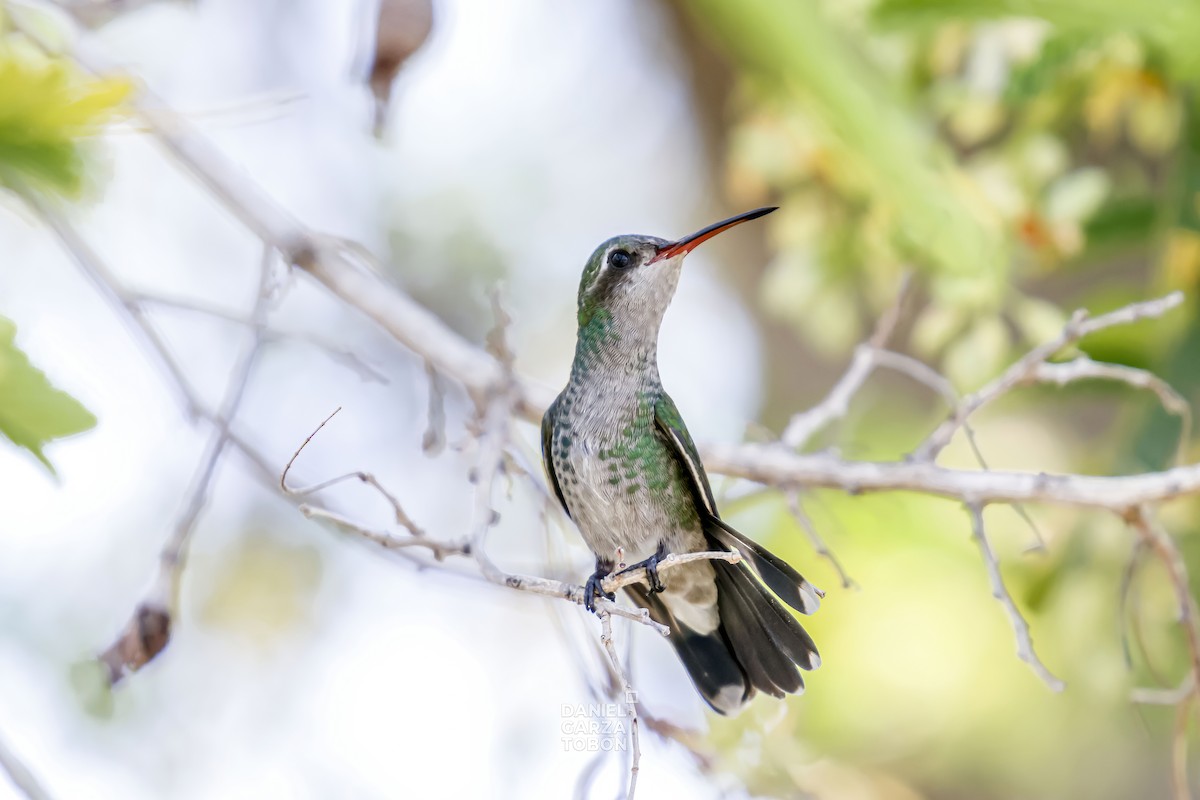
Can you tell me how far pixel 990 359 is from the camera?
2.99 meters

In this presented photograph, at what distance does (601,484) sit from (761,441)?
0.50 m

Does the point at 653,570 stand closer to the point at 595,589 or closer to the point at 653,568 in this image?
Answer: the point at 653,568

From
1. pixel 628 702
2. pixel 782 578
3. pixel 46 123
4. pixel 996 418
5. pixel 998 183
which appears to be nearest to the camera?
pixel 46 123

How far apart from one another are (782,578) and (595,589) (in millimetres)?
296

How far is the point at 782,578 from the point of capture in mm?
1874

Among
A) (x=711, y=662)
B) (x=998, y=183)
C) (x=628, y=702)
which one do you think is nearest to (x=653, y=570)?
(x=628, y=702)

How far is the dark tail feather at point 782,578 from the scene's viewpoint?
6.00ft

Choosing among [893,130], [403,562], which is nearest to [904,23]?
[893,130]

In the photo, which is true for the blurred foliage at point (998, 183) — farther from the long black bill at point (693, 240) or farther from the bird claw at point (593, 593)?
the bird claw at point (593, 593)

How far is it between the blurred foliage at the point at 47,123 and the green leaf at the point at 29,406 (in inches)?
12.0

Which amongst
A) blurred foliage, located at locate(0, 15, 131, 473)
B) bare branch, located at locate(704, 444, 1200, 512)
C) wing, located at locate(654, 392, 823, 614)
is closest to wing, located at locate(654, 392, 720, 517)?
wing, located at locate(654, 392, 823, 614)

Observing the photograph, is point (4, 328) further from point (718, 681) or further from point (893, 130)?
point (718, 681)

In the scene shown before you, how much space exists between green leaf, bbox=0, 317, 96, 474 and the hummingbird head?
132cm

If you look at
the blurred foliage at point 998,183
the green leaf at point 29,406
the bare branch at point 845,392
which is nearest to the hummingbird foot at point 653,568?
the bare branch at point 845,392
